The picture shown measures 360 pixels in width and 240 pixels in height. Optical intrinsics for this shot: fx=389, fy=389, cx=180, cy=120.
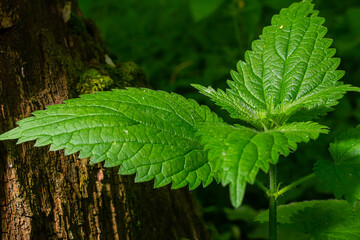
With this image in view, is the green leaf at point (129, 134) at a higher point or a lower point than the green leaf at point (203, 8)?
lower

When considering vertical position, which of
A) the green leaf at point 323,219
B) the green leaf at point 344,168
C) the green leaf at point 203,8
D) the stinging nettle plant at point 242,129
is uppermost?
the green leaf at point 203,8

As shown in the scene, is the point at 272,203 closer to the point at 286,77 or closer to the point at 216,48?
the point at 286,77

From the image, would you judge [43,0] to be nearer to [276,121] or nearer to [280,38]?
[280,38]

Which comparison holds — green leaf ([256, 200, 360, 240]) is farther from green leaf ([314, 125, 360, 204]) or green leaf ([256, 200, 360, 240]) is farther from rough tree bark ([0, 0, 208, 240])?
rough tree bark ([0, 0, 208, 240])

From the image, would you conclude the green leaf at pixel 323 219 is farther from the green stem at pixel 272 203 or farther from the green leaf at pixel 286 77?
the green leaf at pixel 286 77

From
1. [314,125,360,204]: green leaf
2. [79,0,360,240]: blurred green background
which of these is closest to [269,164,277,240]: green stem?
[314,125,360,204]: green leaf

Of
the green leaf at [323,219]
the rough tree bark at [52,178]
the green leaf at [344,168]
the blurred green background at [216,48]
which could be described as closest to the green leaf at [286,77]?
the green leaf at [344,168]
